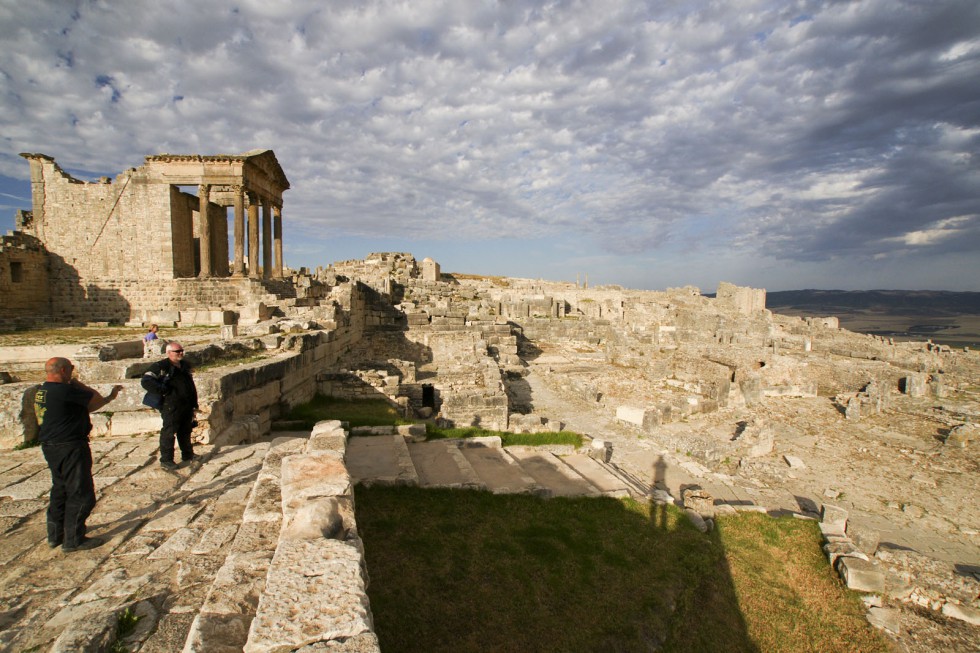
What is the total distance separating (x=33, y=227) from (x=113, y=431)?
18.0 m

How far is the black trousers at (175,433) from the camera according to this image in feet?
14.6

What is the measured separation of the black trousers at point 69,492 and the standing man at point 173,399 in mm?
1110

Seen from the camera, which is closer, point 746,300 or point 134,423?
point 134,423

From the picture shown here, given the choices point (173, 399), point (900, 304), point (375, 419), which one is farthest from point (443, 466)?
point (900, 304)

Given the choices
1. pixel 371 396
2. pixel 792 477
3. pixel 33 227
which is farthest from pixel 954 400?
pixel 33 227

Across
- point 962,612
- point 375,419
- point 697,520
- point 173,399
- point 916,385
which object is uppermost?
point 173,399

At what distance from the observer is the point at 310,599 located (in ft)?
6.89

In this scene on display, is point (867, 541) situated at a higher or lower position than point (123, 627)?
lower

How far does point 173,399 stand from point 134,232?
56.7 ft

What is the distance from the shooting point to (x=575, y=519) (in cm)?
573

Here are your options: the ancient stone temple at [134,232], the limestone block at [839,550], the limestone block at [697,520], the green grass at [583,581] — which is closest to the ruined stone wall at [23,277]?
the ancient stone temple at [134,232]

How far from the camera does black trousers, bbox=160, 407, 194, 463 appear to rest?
444cm

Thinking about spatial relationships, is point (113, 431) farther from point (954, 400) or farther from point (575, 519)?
point (954, 400)

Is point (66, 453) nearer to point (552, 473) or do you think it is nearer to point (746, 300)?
point (552, 473)
